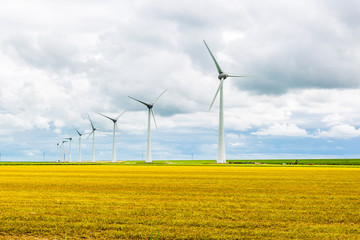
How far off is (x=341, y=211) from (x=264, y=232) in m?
6.71

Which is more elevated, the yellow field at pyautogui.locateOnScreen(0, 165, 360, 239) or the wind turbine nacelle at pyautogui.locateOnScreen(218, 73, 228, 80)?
the wind turbine nacelle at pyautogui.locateOnScreen(218, 73, 228, 80)

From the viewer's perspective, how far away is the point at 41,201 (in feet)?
67.4

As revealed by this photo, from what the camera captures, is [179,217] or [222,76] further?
[222,76]

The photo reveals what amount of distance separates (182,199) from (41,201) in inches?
331

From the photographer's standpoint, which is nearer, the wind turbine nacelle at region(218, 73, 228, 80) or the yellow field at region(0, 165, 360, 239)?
the yellow field at region(0, 165, 360, 239)

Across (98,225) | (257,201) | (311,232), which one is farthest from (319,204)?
(98,225)

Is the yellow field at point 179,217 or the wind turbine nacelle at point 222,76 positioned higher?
the wind turbine nacelle at point 222,76

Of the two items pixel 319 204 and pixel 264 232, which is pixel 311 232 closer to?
pixel 264 232

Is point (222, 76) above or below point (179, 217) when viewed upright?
above

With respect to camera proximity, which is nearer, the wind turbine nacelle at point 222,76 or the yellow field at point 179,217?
the yellow field at point 179,217

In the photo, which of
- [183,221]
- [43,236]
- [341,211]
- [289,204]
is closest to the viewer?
[43,236]

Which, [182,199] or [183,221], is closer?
[183,221]

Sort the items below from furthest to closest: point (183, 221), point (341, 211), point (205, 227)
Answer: point (341, 211) → point (183, 221) → point (205, 227)

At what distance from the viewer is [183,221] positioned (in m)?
14.8
